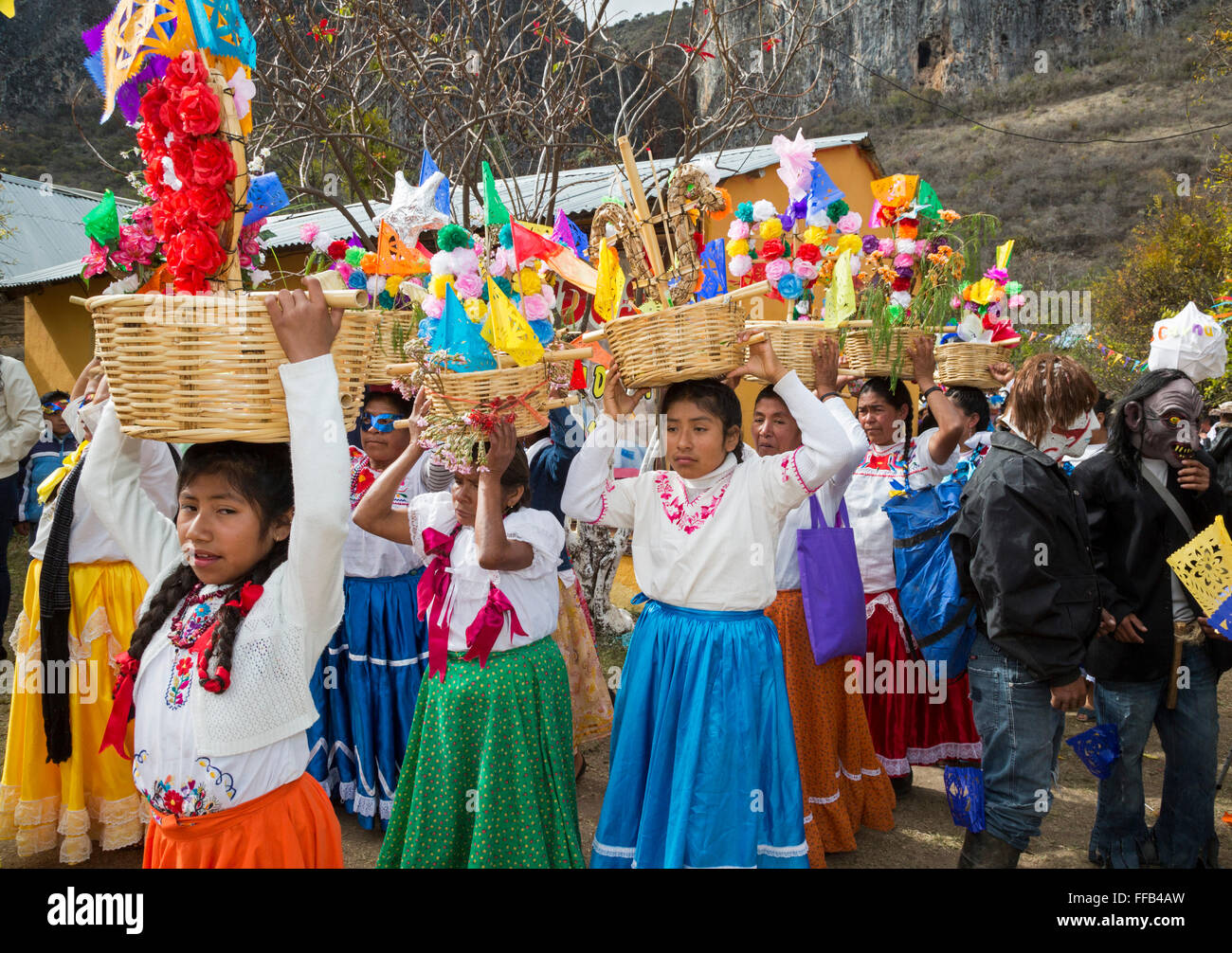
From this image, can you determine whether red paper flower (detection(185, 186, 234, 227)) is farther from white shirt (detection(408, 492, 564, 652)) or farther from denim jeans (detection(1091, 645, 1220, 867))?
denim jeans (detection(1091, 645, 1220, 867))

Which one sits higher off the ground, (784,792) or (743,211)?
(743,211)

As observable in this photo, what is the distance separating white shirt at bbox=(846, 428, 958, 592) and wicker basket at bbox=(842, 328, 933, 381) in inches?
27.3

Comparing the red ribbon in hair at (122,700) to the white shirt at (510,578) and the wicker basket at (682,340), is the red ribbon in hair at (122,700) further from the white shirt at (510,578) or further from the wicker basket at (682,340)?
the wicker basket at (682,340)

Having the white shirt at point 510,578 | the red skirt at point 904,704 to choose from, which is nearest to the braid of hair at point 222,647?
the white shirt at point 510,578

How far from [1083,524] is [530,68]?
73.7 feet

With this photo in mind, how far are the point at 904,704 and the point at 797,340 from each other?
215 centimetres

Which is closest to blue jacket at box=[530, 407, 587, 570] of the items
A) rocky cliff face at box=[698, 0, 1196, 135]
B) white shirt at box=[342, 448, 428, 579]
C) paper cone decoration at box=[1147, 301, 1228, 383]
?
white shirt at box=[342, 448, 428, 579]

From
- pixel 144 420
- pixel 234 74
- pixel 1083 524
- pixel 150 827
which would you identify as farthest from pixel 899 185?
pixel 150 827

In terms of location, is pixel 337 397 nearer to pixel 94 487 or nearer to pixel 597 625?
pixel 94 487

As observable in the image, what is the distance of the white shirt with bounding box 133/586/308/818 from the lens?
2.03m

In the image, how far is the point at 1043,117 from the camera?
1487 inches

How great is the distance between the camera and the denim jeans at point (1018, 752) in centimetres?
307

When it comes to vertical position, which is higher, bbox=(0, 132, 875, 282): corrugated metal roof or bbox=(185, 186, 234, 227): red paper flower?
bbox=(0, 132, 875, 282): corrugated metal roof

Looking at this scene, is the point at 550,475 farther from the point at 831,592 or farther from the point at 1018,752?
the point at 1018,752
